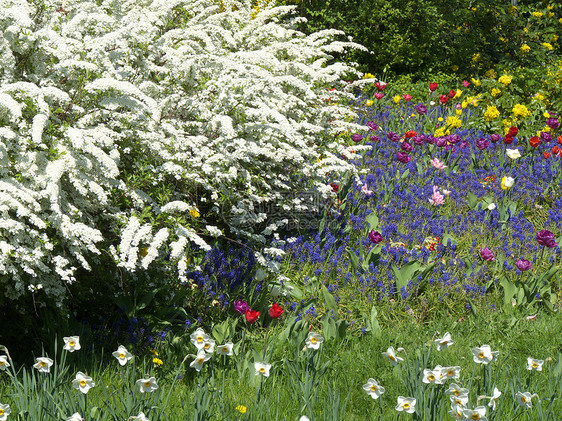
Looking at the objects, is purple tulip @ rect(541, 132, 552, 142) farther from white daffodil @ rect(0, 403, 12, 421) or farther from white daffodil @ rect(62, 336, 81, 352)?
white daffodil @ rect(0, 403, 12, 421)

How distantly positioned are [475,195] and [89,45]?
3.36m

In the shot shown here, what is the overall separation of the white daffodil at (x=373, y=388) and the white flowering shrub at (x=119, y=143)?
1.11 m

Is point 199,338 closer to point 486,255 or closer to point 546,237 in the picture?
point 486,255

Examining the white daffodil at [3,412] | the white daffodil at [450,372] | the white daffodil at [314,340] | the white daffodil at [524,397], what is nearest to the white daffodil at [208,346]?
the white daffodil at [314,340]

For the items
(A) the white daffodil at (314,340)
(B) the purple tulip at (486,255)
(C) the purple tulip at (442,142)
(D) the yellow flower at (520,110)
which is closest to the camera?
(A) the white daffodil at (314,340)

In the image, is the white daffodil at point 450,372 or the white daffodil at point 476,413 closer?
the white daffodil at point 476,413

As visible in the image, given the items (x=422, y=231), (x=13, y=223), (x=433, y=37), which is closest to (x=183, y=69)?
(x=13, y=223)

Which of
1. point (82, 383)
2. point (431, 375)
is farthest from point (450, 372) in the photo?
point (82, 383)

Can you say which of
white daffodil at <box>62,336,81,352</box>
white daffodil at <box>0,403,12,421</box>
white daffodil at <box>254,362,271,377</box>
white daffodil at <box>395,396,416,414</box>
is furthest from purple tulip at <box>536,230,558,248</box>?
white daffodil at <box>0,403,12,421</box>

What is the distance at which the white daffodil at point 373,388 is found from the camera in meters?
2.28

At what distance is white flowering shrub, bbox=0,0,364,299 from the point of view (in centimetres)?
278

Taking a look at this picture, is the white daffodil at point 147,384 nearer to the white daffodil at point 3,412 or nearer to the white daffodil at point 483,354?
the white daffodil at point 3,412

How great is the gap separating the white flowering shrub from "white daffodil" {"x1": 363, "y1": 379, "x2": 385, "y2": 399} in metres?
1.11

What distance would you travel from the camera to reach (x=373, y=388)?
7.66ft
